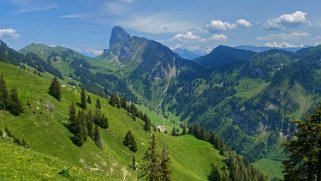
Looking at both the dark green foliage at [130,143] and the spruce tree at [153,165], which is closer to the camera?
the spruce tree at [153,165]

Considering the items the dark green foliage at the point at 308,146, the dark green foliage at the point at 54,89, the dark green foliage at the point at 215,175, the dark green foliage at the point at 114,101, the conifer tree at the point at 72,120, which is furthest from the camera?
the dark green foliage at the point at 114,101

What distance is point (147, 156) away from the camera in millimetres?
73688

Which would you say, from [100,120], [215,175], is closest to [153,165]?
[100,120]

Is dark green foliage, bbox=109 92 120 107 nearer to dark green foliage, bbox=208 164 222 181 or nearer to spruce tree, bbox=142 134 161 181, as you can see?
dark green foliage, bbox=208 164 222 181

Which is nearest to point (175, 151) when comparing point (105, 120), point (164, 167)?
point (105, 120)

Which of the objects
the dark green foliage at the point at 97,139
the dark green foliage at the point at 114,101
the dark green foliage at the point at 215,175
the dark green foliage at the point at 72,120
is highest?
the dark green foliage at the point at 72,120

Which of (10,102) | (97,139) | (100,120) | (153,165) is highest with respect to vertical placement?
(10,102)

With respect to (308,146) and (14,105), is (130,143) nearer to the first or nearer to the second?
(14,105)

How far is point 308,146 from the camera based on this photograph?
43.0 m

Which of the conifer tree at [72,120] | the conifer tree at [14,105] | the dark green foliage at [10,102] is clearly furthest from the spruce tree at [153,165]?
the dark green foliage at [10,102]

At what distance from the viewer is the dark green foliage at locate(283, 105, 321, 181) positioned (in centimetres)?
4216

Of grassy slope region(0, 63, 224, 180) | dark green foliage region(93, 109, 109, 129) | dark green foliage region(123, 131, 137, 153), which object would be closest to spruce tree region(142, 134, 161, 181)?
grassy slope region(0, 63, 224, 180)

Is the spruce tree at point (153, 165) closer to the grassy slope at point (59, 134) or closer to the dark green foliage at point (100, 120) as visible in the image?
the grassy slope at point (59, 134)

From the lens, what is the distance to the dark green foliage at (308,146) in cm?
4216
